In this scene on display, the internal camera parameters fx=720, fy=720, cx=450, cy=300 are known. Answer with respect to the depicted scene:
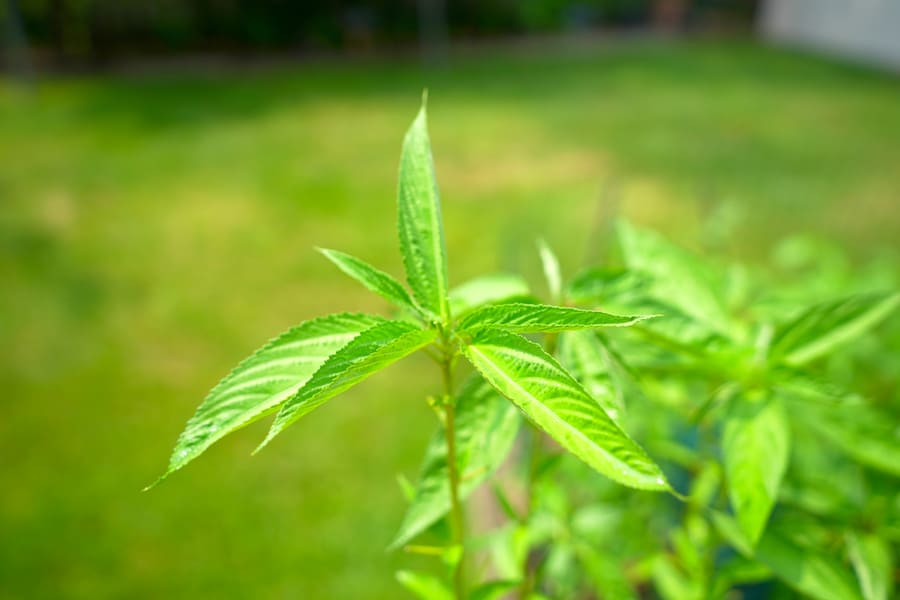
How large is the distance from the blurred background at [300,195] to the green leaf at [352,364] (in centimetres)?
84

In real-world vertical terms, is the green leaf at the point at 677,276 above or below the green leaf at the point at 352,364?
below

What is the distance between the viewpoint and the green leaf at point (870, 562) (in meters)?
0.57

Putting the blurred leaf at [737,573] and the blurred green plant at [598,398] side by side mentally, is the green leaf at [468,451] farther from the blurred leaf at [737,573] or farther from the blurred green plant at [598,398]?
the blurred leaf at [737,573]

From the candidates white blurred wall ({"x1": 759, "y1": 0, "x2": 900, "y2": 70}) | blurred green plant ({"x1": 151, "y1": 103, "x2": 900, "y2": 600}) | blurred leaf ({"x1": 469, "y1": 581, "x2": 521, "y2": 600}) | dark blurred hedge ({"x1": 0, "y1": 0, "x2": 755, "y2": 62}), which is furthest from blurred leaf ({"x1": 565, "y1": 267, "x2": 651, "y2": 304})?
white blurred wall ({"x1": 759, "y1": 0, "x2": 900, "y2": 70})

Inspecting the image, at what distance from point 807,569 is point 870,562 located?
8cm

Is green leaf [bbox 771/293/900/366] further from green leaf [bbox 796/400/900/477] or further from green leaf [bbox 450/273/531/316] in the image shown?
green leaf [bbox 450/273/531/316]

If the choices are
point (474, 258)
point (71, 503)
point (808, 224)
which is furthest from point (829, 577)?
point (808, 224)

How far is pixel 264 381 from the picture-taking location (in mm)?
415

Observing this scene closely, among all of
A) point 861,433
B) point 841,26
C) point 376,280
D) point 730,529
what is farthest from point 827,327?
point 841,26

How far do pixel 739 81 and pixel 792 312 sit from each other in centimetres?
797

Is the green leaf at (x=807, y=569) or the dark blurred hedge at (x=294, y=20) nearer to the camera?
the green leaf at (x=807, y=569)

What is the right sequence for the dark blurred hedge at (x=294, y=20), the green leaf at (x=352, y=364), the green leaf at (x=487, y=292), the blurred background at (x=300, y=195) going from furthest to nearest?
the dark blurred hedge at (x=294, y=20) < the blurred background at (x=300, y=195) < the green leaf at (x=487, y=292) < the green leaf at (x=352, y=364)

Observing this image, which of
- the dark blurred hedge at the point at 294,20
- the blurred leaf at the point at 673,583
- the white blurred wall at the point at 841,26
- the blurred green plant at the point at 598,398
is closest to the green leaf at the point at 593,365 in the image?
the blurred green plant at the point at 598,398

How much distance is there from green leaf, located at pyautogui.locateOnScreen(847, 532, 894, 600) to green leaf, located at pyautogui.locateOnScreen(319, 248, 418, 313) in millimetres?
428
